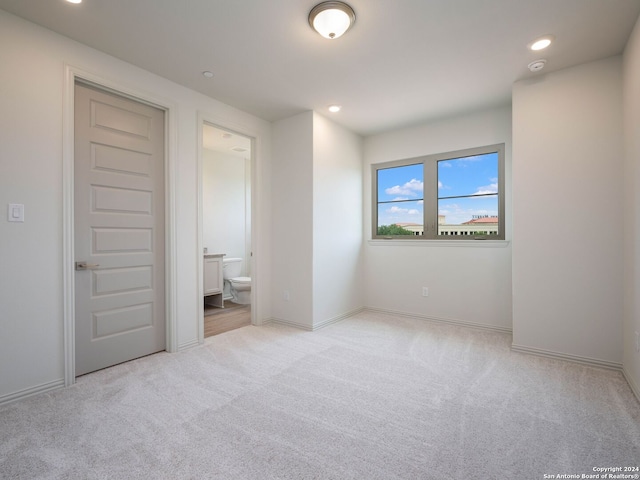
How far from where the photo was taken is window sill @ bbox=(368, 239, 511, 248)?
12.1 feet

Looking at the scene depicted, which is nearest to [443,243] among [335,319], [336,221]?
[336,221]

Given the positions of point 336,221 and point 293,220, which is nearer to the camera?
point 293,220

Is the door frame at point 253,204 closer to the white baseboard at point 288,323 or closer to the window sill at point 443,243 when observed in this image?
the white baseboard at point 288,323

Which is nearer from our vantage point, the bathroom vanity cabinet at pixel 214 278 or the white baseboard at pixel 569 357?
the white baseboard at pixel 569 357

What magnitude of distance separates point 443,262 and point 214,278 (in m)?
3.27

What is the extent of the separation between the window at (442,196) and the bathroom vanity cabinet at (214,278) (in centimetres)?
243

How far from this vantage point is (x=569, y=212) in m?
2.74

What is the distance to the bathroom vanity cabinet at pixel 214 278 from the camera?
4730 millimetres

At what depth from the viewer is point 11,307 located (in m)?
2.11

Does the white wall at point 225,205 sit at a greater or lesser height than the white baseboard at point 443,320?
greater

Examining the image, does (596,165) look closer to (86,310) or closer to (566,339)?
(566,339)

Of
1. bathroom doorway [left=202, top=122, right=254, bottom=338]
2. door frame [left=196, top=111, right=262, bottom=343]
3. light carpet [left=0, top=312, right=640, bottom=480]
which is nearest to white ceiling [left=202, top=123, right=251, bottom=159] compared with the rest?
bathroom doorway [left=202, top=122, right=254, bottom=338]

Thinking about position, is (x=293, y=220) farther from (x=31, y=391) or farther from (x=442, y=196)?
(x=31, y=391)

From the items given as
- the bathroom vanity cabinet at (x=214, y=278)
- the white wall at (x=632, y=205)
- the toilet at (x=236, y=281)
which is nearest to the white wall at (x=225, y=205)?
the toilet at (x=236, y=281)
